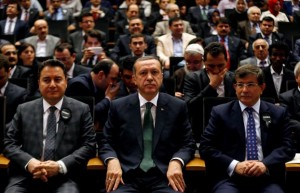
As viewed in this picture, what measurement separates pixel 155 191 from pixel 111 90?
1090 millimetres

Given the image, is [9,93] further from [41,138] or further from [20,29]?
[20,29]

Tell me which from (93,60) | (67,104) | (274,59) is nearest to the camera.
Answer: (67,104)

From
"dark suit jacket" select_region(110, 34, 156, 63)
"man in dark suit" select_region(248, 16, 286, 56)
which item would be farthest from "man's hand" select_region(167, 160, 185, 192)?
"man in dark suit" select_region(248, 16, 286, 56)

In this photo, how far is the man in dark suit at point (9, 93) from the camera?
3623 mm

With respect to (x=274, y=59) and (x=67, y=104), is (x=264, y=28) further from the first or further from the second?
(x=67, y=104)

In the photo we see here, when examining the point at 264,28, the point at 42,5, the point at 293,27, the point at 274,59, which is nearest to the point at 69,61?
the point at 274,59

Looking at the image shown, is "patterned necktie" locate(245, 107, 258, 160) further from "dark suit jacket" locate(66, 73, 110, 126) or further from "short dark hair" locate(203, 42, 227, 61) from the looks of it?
"dark suit jacket" locate(66, 73, 110, 126)

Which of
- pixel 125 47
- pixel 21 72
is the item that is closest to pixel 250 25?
pixel 125 47

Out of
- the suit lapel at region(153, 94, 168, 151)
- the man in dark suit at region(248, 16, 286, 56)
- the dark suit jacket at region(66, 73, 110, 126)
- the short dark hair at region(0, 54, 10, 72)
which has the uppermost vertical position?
the man in dark suit at region(248, 16, 286, 56)

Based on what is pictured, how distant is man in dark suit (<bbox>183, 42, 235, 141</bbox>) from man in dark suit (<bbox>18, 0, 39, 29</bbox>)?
4.58 metres

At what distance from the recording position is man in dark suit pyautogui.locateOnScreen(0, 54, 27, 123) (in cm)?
362

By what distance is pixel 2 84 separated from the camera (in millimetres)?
3754

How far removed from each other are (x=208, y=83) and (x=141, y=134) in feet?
3.01

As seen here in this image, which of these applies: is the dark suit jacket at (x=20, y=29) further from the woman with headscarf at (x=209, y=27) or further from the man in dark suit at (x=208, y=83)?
the man in dark suit at (x=208, y=83)
